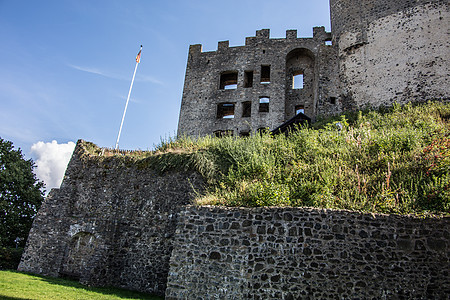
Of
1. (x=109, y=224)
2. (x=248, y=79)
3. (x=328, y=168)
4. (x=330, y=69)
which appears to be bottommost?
(x=109, y=224)

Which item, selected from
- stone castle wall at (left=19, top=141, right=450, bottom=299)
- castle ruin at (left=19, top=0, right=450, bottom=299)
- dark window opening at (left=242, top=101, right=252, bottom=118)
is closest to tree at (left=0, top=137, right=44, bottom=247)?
castle ruin at (left=19, top=0, right=450, bottom=299)

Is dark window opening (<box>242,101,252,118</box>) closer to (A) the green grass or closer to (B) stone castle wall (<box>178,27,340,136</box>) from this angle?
(B) stone castle wall (<box>178,27,340,136</box>)

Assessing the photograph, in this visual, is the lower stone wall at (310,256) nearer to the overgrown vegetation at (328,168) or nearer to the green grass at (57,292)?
→ the overgrown vegetation at (328,168)

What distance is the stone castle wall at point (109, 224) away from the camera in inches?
366

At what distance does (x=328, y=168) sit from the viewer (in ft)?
26.3

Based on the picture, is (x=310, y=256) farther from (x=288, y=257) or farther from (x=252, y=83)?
(x=252, y=83)

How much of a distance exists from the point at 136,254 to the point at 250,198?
15.3 feet

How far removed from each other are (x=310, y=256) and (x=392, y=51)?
1657 cm

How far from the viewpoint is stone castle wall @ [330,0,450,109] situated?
16719 mm

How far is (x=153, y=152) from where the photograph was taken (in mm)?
11523

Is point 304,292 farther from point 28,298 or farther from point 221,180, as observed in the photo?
point 28,298

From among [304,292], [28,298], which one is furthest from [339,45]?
[28,298]

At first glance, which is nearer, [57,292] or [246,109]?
[57,292]

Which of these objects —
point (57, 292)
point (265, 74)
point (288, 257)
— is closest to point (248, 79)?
point (265, 74)
